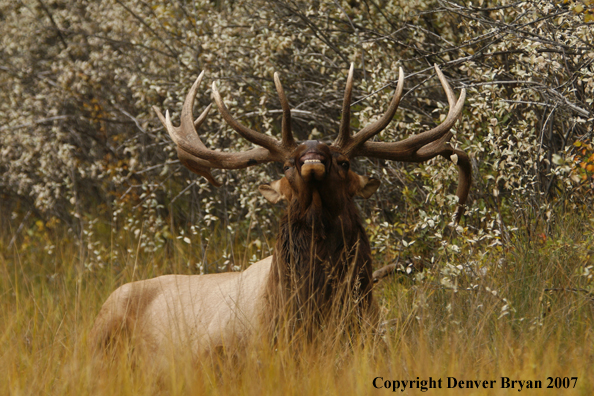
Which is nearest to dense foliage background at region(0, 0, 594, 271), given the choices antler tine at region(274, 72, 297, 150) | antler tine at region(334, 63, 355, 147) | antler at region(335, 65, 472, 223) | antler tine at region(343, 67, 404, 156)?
antler at region(335, 65, 472, 223)

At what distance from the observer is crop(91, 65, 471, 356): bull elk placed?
379cm

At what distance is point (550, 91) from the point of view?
451 centimetres

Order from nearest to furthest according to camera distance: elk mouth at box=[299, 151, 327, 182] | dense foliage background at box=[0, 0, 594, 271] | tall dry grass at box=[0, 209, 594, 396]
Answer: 1. tall dry grass at box=[0, 209, 594, 396]
2. elk mouth at box=[299, 151, 327, 182]
3. dense foliage background at box=[0, 0, 594, 271]

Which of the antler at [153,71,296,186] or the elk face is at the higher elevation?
the antler at [153,71,296,186]

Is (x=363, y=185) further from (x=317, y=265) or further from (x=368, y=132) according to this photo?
(x=317, y=265)

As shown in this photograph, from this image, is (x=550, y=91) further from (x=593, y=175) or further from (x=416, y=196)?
(x=416, y=196)

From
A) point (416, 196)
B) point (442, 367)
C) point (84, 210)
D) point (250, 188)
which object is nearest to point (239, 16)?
point (250, 188)

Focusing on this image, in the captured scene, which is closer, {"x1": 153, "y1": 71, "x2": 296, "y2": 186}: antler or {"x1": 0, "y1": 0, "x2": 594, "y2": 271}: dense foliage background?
{"x1": 153, "y1": 71, "x2": 296, "y2": 186}: antler

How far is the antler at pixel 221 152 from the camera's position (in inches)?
163

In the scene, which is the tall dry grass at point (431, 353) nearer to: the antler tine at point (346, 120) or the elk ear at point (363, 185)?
the elk ear at point (363, 185)

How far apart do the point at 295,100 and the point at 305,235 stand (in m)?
3.06

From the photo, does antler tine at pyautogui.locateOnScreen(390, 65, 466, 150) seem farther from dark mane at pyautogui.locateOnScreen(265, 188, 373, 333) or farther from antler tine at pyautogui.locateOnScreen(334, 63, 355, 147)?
dark mane at pyautogui.locateOnScreen(265, 188, 373, 333)

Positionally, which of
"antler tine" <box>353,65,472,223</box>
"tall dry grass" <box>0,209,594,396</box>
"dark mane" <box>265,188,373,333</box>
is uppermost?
"antler tine" <box>353,65,472,223</box>

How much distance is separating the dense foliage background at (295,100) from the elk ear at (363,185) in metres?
0.52
